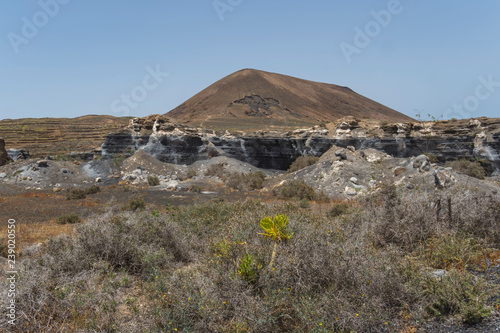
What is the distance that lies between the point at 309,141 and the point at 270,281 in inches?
1020

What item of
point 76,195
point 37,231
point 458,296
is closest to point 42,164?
point 76,195

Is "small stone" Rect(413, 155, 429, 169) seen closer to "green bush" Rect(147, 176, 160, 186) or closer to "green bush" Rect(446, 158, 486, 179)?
"green bush" Rect(446, 158, 486, 179)

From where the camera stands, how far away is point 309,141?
29.0m

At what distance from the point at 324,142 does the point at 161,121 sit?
15.3 m

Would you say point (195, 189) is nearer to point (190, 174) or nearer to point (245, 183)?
point (245, 183)

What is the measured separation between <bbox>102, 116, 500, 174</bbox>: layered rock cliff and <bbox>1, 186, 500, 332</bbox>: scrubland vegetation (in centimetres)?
2281

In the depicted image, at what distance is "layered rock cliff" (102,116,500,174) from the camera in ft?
82.5

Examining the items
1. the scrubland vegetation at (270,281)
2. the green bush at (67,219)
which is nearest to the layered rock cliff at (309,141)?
the green bush at (67,219)

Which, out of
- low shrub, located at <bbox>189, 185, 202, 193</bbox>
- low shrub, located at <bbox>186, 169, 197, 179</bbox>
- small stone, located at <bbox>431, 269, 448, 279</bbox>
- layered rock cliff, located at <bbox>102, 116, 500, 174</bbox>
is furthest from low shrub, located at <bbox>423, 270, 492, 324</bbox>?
layered rock cliff, located at <bbox>102, 116, 500, 174</bbox>

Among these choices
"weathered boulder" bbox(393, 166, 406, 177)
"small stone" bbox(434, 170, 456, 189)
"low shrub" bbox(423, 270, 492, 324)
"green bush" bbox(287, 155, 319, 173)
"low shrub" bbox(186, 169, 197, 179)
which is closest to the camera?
"low shrub" bbox(423, 270, 492, 324)

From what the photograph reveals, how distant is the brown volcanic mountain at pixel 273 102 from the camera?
228 ft

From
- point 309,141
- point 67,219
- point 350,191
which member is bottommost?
point 67,219

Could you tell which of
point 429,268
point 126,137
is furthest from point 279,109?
point 429,268

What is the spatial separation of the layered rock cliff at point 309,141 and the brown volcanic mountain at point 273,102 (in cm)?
3043
